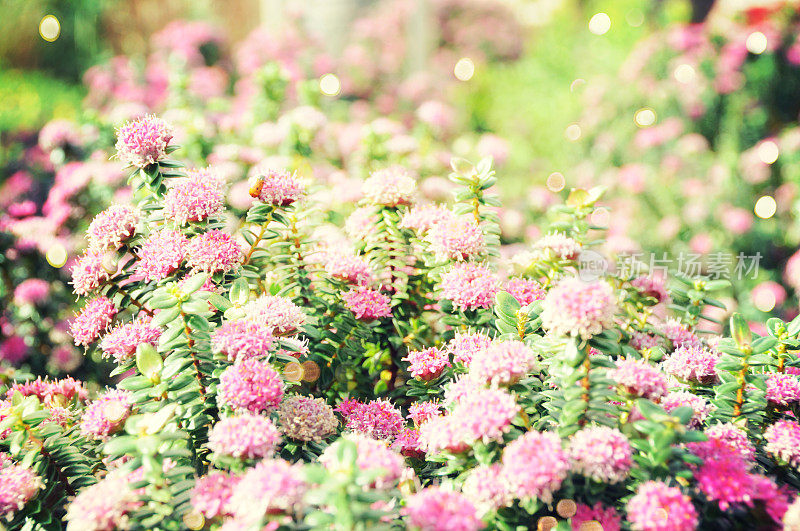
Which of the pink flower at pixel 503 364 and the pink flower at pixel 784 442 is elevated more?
the pink flower at pixel 503 364

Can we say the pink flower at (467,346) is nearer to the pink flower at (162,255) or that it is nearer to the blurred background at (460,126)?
the blurred background at (460,126)

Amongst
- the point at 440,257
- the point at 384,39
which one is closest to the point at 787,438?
the point at 440,257

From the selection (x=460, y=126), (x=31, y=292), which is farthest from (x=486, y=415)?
(x=460, y=126)

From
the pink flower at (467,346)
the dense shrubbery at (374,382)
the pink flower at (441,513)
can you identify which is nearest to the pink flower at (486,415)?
the dense shrubbery at (374,382)

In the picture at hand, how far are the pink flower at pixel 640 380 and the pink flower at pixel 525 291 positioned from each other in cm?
38

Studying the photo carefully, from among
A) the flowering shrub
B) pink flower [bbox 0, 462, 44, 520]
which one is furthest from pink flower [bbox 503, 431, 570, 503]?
pink flower [bbox 0, 462, 44, 520]

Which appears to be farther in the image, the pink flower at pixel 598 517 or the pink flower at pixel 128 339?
the pink flower at pixel 128 339

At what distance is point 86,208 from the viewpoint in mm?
2537

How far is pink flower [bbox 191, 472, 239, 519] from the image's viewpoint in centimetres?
102

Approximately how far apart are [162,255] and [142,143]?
277 millimetres

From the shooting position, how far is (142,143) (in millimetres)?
1365

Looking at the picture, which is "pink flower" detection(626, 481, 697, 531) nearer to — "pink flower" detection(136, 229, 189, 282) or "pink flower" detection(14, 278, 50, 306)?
"pink flower" detection(136, 229, 189, 282)

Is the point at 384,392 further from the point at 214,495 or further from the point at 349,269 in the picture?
the point at 214,495

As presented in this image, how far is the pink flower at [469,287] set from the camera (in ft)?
4.68
